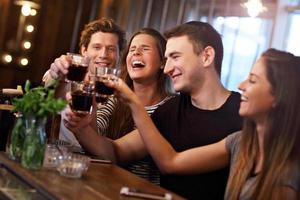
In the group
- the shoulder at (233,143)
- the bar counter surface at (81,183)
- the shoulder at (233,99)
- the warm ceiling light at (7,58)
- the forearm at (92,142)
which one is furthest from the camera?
the warm ceiling light at (7,58)

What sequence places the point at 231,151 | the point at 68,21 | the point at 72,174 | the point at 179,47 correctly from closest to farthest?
the point at 72,174
the point at 231,151
the point at 179,47
the point at 68,21

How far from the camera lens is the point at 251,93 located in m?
1.68

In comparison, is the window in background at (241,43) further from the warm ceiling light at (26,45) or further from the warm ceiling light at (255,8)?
the warm ceiling light at (26,45)

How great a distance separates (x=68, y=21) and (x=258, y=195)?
217 inches

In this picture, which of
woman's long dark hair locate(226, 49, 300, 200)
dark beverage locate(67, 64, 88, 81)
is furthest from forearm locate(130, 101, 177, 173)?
woman's long dark hair locate(226, 49, 300, 200)

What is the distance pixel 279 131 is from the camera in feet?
5.43

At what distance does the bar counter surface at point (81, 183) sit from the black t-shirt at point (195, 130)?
44 centimetres

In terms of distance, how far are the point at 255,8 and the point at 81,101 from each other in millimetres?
3212

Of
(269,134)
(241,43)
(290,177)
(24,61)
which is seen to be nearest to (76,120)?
(269,134)

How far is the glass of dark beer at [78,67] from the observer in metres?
1.80

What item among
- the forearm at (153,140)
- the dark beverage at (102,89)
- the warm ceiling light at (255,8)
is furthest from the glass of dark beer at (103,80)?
the warm ceiling light at (255,8)

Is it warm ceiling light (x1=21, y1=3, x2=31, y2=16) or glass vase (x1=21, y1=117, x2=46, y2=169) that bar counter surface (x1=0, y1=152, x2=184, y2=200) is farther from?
warm ceiling light (x1=21, y1=3, x2=31, y2=16)

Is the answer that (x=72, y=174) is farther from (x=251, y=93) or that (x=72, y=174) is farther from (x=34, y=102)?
(x=251, y=93)

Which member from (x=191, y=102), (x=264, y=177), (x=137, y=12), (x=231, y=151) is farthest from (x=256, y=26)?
(x=264, y=177)
